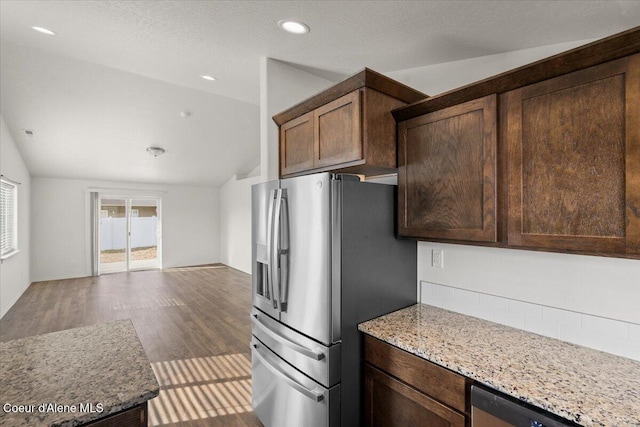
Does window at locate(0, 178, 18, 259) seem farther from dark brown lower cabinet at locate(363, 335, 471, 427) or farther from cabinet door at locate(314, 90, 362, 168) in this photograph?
dark brown lower cabinet at locate(363, 335, 471, 427)

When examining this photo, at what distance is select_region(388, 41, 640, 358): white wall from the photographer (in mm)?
1427

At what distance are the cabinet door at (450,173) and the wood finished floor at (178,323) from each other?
1892 millimetres

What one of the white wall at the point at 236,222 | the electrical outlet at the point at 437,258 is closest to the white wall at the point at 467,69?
the electrical outlet at the point at 437,258

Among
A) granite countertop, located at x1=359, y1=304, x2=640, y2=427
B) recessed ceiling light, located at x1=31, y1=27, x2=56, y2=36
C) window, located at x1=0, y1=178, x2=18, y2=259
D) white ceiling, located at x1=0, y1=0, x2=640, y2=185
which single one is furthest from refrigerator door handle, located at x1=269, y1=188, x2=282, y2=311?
window, located at x1=0, y1=178, x2=18, y2=259

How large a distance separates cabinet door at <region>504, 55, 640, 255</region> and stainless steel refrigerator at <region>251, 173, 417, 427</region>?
2.37 feet

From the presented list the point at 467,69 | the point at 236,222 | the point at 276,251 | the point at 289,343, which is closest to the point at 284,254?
the point at 276,251

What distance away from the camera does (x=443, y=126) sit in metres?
1.73

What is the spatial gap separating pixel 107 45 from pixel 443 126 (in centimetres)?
283

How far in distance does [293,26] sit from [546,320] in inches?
86.1

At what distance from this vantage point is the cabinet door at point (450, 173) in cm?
154

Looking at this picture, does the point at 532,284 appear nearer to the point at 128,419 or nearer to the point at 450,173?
the point at 450,173

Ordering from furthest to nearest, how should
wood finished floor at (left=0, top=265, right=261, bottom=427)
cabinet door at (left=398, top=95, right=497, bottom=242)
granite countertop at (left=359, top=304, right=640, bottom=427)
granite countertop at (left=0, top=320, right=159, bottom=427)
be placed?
wood finished floor at (left=0, top=265, right=261, bottom=427) < cabinet door at (left=398, top=95, right=497, bottom=242) < granite countertop at (left=359, top=304, right=640, bottom=427) < granite countertop at (left=0, top=320, right=159, bottom=427)

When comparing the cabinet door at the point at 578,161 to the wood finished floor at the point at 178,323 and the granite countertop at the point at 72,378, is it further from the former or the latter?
the wood finished floor at the point at 178,323

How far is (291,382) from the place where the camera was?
1832 mm
